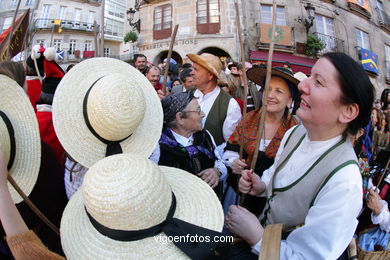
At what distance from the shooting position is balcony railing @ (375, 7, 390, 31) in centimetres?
1954

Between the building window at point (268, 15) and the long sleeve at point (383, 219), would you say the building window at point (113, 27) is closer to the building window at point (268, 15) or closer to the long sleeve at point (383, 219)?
the building window at point (268, 15)

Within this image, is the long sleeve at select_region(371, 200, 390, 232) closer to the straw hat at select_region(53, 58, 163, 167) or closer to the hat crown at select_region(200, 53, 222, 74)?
the straw hat at select_region(53, 58, 163, 167)

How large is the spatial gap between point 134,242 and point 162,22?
16404 mm

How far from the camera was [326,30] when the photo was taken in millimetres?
16375

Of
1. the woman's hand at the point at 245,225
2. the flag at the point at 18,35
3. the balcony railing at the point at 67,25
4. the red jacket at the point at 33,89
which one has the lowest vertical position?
the woman's hand at the point at 245,225

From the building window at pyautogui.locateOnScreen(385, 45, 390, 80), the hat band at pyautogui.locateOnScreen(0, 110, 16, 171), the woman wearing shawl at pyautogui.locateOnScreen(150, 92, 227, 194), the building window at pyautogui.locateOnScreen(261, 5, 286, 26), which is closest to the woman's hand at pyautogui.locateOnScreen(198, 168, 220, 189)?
the woman wearing shawl at pyautogui.locateOnScreen(150, 92, 227, 194)

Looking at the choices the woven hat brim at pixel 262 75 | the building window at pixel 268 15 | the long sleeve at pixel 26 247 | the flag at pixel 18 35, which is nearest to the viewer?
the long sleeve at pixel 26 247

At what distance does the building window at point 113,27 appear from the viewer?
31.4 meters

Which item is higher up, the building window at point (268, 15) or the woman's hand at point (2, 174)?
the building window at point (268, 15)

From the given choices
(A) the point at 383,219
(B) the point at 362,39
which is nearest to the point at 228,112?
(A) the point at 383,219

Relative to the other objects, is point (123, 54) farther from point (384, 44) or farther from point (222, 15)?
point (384, 44)

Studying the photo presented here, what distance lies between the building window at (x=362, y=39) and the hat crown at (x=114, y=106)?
833 inches

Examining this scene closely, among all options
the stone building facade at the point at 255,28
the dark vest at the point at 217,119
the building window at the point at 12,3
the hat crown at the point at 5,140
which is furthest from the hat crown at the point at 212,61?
the building window at the point at 12,3

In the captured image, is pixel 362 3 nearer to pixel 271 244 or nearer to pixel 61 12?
pixel 271 244
